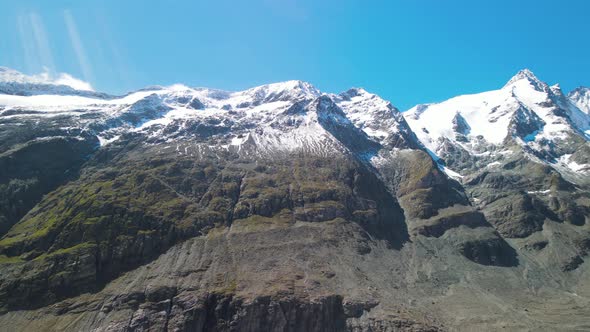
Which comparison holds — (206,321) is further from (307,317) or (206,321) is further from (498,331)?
(498,331)

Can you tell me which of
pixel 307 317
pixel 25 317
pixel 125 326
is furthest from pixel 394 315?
pixel 25 317

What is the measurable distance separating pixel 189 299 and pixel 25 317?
72.5 meters

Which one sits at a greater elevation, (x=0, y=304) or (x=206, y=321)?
(x=0, y=304)

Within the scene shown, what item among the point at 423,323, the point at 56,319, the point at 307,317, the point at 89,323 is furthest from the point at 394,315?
the point at 56,319

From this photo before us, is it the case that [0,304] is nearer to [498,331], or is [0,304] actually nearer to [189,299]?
[189,299]

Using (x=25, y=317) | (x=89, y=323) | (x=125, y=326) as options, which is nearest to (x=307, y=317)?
(x=125, y=326)

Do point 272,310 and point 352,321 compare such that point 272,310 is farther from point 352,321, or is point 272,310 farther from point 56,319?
point 56,319

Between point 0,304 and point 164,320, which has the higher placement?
point 0,304

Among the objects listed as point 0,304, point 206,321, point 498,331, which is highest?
point 0,304

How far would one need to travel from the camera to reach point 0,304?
7854 inches

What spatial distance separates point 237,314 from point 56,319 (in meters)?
79.5

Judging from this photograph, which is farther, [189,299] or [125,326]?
[189,299]

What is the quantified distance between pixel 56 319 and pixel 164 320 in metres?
48.0

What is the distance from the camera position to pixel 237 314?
195 m
